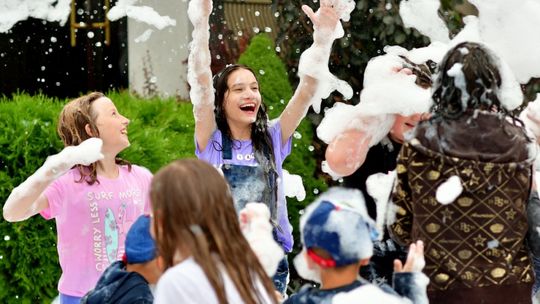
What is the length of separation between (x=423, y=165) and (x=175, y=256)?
32.0 inches

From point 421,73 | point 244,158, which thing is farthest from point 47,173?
point 421,73

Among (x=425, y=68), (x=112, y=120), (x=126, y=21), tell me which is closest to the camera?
(x=425, y=68)

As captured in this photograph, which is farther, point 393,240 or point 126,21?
point 126,21

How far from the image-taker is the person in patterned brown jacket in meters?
3.14

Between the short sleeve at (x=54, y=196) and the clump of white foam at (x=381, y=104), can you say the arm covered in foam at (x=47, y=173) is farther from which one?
the clump of white foam at (x=381, y=104)

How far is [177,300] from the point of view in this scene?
2660 millimetres

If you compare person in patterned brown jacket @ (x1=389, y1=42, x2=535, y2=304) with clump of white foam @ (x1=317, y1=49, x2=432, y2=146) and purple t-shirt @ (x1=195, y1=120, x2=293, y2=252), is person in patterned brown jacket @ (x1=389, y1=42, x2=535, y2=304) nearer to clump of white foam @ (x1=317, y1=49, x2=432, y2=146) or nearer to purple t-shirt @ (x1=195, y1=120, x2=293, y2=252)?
clump of white foam @ (x1=317, y1=49, x2=432, y2=146)

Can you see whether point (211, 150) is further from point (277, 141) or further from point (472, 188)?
point (472, 188)

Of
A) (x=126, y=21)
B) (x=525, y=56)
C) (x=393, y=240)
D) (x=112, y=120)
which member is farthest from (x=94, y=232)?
(x=126, y=21)

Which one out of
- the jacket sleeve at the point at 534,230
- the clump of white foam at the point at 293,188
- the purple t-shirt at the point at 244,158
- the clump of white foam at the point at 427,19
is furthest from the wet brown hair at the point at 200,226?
the clump of white foam at the point at 427,19

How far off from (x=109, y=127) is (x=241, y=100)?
516mm

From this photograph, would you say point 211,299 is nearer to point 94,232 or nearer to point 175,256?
point 175,256

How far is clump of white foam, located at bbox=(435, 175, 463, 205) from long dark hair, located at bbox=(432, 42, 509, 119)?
20cm

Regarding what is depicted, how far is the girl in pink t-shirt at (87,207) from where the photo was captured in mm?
4078
